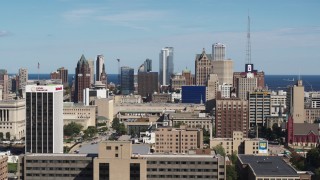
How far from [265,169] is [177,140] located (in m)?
18.2

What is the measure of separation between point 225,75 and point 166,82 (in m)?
42.4

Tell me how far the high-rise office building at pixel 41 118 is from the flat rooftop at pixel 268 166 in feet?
52.3

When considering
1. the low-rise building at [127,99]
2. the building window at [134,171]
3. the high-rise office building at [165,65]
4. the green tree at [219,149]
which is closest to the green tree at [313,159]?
the green tree at [219,149]

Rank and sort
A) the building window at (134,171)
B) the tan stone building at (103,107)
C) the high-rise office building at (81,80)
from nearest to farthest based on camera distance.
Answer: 1. the building window at (134,171)
2. the tan stone building at (103,107)
3. the high-rise office building at (81,80)

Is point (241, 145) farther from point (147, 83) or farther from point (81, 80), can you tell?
point (147, 83)

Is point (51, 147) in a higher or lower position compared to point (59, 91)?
lower

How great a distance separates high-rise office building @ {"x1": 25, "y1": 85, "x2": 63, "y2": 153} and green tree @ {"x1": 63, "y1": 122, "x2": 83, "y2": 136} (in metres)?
24.1

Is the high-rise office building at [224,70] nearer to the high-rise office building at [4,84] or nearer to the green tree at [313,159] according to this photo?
the high-rise office building at [4,84]

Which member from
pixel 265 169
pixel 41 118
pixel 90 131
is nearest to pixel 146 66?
pixel 90 131

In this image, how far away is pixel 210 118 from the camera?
8356 cm

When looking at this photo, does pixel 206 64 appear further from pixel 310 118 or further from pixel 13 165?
pixel 13 165

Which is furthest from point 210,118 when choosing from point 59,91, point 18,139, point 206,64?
point 206,64

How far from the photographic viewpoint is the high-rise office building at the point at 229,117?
71875mm

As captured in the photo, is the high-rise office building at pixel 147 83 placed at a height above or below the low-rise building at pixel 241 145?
above
